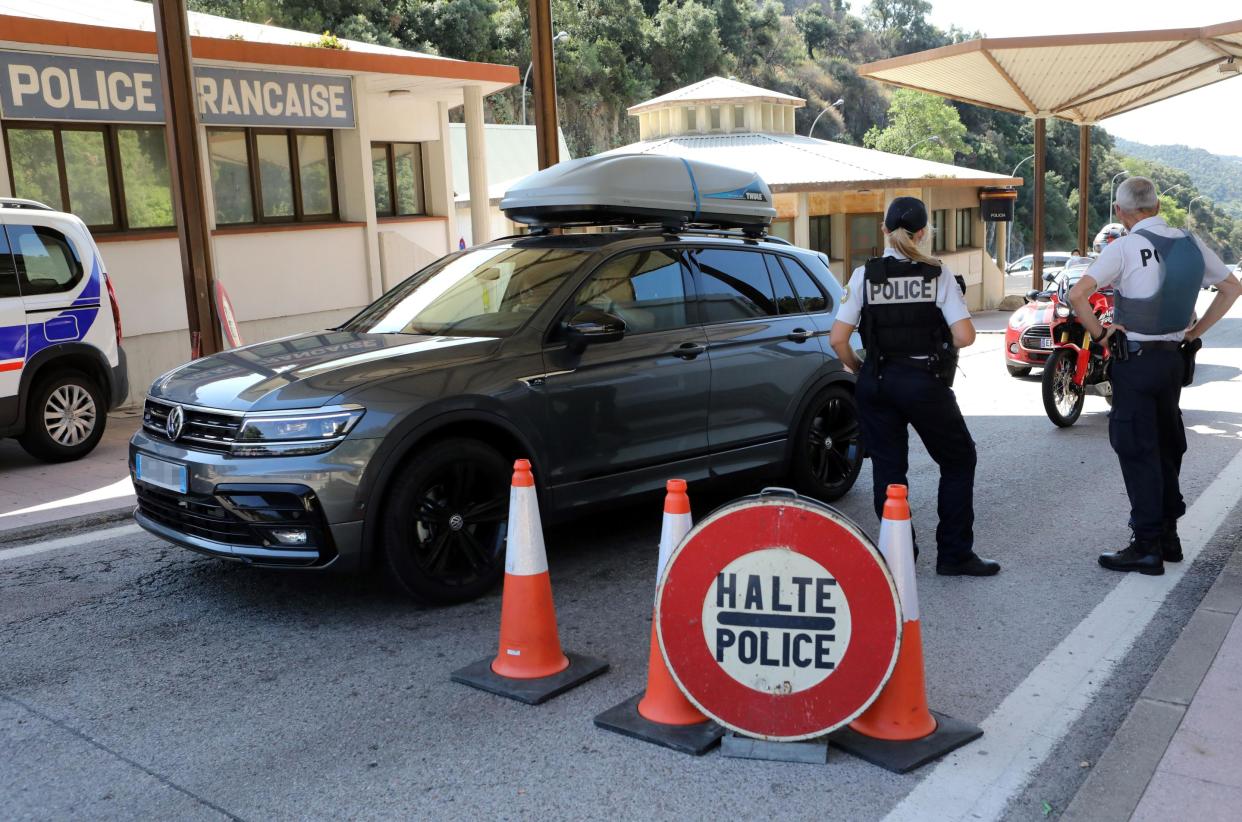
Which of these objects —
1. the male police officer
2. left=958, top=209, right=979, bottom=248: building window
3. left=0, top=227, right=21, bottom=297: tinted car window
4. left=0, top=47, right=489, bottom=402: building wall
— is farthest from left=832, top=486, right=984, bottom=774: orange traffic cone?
left=958, top=209, right=979, bottom=248: building window

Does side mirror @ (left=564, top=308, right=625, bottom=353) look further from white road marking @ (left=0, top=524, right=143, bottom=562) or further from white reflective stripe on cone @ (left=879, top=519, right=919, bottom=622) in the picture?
white road marking @ (left=0, top=524, right=143, bottom=562)

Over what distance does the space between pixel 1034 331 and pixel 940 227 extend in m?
18.9

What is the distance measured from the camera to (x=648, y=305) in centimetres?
622

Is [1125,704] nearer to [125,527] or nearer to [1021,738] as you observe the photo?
[1021,738]

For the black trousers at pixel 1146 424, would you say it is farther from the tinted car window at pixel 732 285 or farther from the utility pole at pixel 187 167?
the utility pole at pixel 187 167

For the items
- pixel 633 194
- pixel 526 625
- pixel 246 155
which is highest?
pixel 246 155

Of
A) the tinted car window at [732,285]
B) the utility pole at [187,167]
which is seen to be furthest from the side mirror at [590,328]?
the utility pole at [187,167]

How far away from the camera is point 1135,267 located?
5.63 meters

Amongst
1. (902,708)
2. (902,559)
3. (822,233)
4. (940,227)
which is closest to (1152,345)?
(902,559)

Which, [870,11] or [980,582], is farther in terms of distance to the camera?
[870,11]

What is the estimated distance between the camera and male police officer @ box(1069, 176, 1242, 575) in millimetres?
5617

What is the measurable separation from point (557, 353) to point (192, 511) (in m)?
1.82

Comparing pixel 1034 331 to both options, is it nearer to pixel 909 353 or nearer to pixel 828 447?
pixel 828 447

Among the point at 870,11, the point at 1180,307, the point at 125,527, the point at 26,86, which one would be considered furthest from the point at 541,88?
the point at 870,11
